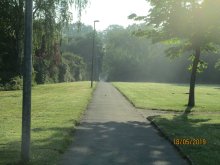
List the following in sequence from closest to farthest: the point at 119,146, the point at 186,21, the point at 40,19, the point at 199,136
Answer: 1. the point at 119,146
2. the point at 199,136
3. the point at 186,21
4. the point at 40,19

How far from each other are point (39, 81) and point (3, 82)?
1467 centimetres

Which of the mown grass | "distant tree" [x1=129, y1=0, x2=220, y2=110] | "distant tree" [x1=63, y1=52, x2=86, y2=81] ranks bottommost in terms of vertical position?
the mown grass

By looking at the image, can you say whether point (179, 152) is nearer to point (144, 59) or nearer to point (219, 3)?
point (219, 3)

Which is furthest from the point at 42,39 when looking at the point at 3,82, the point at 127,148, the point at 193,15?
the point at 127,148

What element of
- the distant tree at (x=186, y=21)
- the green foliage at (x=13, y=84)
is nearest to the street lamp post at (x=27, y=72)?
the distant tree at (x=186, y=21)

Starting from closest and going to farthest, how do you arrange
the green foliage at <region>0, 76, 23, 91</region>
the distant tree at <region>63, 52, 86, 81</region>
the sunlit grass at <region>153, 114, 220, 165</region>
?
the sunlit grass at <region>153, 114, 220, 165</region>, the green foliage at <region>0, 76, 23, 91</region>, the distant tree at <region>63, 52, 86, 81</region>

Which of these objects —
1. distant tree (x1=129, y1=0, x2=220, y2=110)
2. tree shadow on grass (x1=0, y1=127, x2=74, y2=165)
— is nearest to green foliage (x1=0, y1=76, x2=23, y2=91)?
distant tree (x1=129, y1=0, x2=220, y2=110)

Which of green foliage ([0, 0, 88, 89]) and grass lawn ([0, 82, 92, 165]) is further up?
green foliage ([0, 0, 88, 89])

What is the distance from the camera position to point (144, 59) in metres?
124

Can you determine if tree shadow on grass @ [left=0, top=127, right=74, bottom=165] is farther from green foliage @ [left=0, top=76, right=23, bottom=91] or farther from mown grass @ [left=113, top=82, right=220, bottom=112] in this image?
green foliage @ [left=0, top=76, right=23, bottom=91]

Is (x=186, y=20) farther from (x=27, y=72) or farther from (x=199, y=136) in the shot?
(x=27, y=72)
